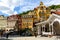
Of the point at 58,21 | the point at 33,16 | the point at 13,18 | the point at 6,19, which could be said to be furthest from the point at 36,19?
the point at 58,21

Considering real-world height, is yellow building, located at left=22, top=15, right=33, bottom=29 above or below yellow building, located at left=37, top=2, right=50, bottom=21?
below

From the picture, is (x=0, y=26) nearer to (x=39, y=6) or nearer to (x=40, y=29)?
(x=39, y=6)

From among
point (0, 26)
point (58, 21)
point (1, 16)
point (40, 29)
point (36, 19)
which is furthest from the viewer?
point (1, 16)

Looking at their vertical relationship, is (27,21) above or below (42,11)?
below

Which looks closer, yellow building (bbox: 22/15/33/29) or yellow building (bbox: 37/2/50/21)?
yellow building (bbox: 37/2/50/21)

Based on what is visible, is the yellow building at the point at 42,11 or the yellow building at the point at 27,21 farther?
the yellow building at the point at 27,21

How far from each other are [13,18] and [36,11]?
17.4 metres

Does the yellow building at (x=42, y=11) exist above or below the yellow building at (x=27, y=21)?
above

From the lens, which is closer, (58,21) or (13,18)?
(58,21)

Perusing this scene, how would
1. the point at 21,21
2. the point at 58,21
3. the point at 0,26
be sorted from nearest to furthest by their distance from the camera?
the point at 58,21, the point at 21,21, the point at 0,26

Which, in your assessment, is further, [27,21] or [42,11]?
[27,21]

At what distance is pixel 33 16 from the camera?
70.2 meters

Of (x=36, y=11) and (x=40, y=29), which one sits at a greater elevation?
(x=36, y=11)

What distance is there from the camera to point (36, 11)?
220ft
